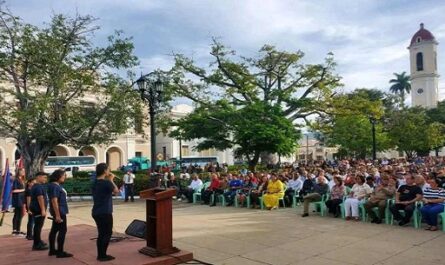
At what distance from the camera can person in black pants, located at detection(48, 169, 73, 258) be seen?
24.8ft

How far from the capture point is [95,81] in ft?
67.6

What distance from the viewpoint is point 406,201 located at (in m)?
10.0

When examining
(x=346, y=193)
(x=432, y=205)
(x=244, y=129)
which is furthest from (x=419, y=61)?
(x=432, y=205)

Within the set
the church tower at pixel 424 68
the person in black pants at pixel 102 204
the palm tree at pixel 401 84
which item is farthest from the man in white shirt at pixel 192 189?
the palm tree at pixel 401 84

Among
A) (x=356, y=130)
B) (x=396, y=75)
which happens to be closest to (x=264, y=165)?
(x=356, y=130)

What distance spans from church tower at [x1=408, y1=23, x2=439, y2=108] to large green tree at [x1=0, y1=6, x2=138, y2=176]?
73697 millimetres

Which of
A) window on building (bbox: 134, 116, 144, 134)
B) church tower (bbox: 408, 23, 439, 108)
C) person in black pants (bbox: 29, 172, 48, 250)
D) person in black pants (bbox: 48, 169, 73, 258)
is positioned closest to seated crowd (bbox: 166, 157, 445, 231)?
window on building (bbox: 134, 116, 144, 134)

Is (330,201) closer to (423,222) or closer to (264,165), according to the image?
(423,222)

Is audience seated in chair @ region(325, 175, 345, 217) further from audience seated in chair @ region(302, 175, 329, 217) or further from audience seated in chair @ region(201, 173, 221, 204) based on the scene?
audience seated in chair @ region(201, 173, 221, 204)

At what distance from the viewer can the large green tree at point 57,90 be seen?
18.6 metres

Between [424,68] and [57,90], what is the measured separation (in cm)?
7811

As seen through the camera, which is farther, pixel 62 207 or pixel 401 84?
pixel 401 84

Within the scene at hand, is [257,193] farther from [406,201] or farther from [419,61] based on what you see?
[419,61]

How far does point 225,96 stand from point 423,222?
2513 cm
